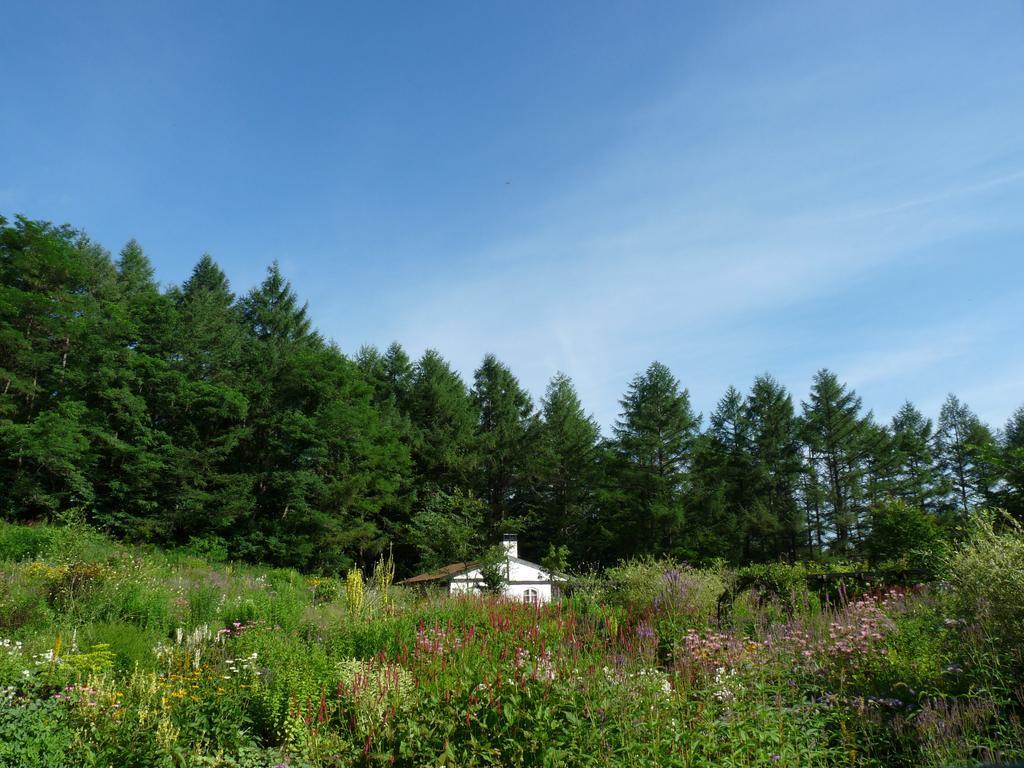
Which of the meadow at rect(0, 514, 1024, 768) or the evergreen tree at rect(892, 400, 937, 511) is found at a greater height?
the evergreen tree at rect(892, 400, 937, 511)

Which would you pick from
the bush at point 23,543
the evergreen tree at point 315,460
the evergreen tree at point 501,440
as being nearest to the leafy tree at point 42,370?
the evergreen tree at point 315,460

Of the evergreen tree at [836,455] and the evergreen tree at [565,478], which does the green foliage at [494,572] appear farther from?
the evergreen tree at [836,455]

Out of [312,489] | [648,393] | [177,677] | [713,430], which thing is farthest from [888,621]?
[713,430]

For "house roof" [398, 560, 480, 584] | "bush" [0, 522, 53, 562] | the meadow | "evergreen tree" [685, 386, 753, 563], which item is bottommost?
the meadow

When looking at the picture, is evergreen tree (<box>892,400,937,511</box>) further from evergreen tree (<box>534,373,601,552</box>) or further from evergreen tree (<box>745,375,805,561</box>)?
evergreen tree (<box>534,373,601,552</box>)

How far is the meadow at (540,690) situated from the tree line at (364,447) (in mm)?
12283

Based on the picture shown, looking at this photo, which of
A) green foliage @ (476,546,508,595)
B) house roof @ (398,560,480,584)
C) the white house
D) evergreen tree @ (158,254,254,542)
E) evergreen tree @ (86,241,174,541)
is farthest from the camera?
evergreen tree @ (158,254,254,542)

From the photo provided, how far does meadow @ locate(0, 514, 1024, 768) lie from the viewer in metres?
3.62

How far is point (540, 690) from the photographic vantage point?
3793 millimetres

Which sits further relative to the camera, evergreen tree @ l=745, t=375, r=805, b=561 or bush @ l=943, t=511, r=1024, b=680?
evergreen tree @ l=745, t=375, r=805, b=561

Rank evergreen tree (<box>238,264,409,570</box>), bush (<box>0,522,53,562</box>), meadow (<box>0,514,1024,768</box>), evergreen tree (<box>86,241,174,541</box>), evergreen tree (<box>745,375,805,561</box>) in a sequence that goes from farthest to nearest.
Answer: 1. evergreen tree (<box>745,375,805,561</box>)
2. evergreen tree (<box>238,264,409,570</box>)
3. evergreen tree (<box>86,241,174,541</box>)
4. bush (<box>0,522,53,562</box>)
5. meadow (<box>0,514,1024,768</box>)

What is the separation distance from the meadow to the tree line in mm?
12283

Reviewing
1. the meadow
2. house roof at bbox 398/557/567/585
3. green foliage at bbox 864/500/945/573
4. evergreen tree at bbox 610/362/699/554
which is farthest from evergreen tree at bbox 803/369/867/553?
the meadow

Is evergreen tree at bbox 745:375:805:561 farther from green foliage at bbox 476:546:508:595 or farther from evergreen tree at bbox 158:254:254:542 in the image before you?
evergreen tree at bbox 158:254:254:542
